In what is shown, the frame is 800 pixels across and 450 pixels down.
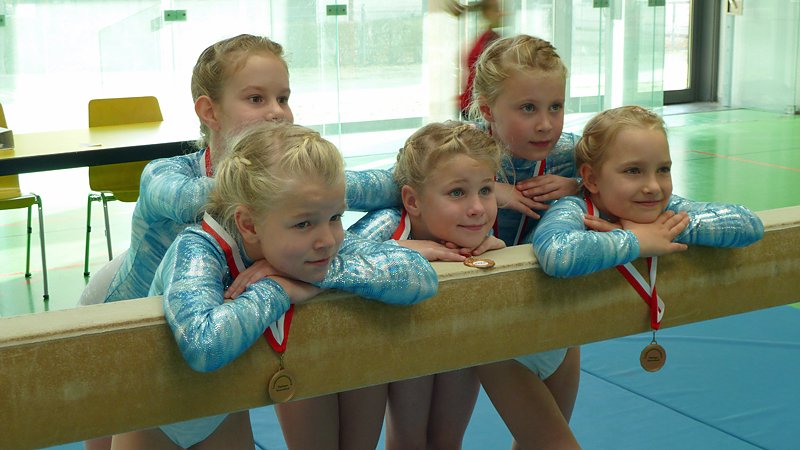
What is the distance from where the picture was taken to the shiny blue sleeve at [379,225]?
202cm

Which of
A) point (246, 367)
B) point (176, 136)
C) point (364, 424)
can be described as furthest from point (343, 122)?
point (246, 367)

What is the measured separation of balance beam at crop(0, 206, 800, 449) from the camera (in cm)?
140

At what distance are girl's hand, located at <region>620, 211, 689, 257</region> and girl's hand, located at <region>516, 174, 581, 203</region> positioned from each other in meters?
0.26

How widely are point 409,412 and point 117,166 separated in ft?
11.1

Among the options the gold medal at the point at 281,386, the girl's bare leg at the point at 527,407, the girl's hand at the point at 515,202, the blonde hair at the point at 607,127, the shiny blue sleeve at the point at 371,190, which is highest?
the blonde hair at the point at 607,127

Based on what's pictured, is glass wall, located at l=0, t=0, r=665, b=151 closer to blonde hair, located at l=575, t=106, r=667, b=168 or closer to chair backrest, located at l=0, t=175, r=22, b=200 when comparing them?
chair backrest, located at l=0, t=175, r=22, b=200

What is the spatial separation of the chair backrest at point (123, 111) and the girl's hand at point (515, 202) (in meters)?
3.57

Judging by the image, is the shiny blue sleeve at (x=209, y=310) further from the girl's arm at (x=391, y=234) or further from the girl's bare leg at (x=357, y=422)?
the girl's bare leg at (x=357, y=422)

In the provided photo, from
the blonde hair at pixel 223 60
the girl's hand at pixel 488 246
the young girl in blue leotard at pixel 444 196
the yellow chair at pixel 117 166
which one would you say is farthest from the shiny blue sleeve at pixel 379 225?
the yellow chair at pixel 117 166

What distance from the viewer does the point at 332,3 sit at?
8.23 meters

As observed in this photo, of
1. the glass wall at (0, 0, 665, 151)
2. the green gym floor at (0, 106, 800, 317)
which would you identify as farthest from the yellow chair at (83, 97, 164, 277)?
the glass wall at (0, 0, 665, 151)

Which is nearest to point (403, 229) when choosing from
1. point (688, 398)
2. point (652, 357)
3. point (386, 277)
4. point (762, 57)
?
point (386, 277)

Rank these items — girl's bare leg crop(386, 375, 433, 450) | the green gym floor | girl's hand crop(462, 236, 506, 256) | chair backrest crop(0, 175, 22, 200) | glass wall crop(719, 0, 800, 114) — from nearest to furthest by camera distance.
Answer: girl's hand crop(462, 236, 506, 256), girl's bare leg crop(386, 375, 433, 450), chair backrest crop(0, 175, 22, 200), the green gym floor, glass wall crop(719, 0, 800, 114)

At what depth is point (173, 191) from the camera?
6.31 ft
